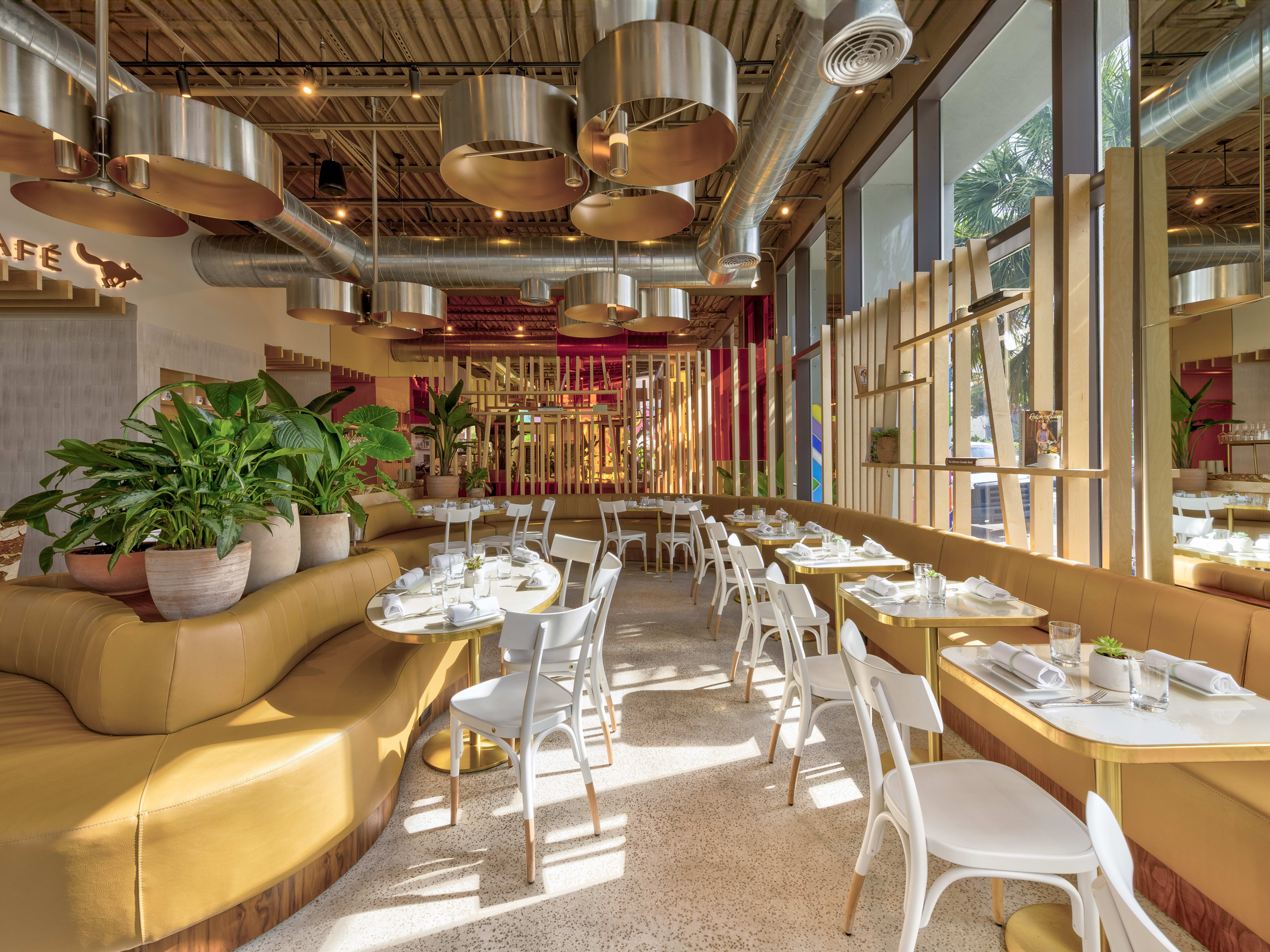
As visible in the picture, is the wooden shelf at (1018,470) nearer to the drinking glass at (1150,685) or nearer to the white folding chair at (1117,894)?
the drinking glass at (1150,685)

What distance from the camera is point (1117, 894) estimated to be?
726mm

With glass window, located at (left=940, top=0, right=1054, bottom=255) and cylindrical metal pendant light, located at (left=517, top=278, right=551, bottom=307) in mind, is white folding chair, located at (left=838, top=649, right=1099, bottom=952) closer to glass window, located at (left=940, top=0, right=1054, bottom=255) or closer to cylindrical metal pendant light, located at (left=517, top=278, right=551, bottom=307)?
glass window, located at (left=940, top=0, right=1054, bottom=255)

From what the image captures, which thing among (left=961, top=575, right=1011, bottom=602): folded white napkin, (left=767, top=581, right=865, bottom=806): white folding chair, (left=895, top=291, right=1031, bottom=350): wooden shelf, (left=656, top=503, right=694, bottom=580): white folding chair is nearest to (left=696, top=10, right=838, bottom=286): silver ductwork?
(left=895, top=291, right=1031, bottom=350): wooden shelf

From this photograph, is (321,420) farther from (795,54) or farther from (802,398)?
(802,398)

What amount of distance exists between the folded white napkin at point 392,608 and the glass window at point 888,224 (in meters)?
5.28

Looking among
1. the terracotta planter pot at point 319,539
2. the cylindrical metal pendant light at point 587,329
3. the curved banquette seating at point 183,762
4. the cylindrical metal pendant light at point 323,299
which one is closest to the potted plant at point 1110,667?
the curved banquette seating at point 183,762

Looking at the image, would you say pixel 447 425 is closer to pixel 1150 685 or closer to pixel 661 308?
pixel 661 308

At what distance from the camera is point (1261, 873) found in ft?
5.33

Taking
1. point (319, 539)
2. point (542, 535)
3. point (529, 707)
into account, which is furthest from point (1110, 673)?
point (542, 535)

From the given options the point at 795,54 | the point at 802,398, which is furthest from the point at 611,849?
the point at 802,398

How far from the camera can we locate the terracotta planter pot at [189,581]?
7.63 ft

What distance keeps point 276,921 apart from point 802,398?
7668mm

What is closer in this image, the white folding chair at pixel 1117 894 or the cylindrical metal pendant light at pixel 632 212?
the white folding chair at pixel 1117 894

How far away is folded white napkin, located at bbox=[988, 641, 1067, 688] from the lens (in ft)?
5.87
